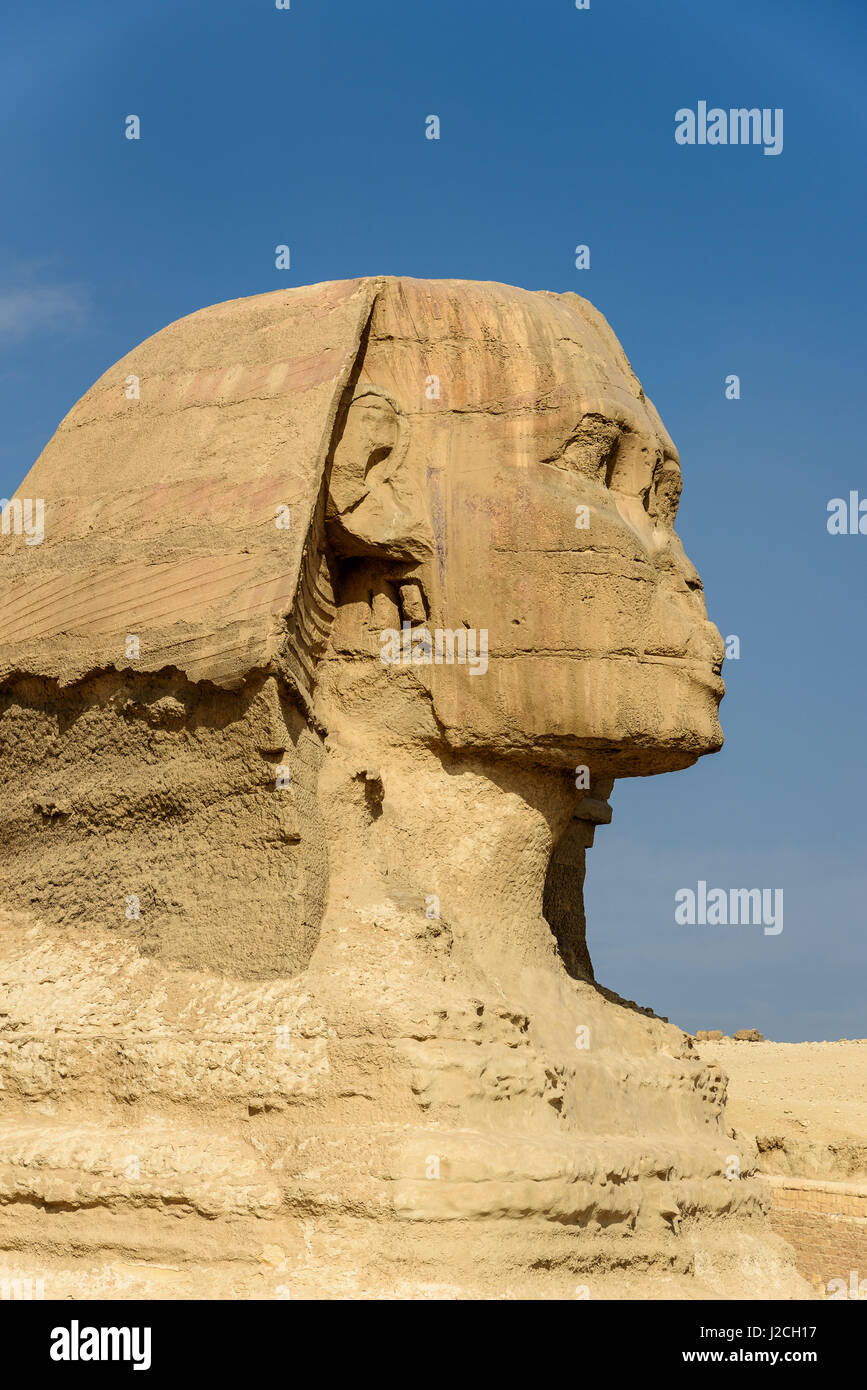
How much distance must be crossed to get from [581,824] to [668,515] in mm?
2088

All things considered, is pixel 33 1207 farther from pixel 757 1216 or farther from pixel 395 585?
pixel 757 1216

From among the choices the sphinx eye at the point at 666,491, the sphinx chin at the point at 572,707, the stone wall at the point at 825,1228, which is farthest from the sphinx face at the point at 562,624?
the stone wall at the point at 825,1228

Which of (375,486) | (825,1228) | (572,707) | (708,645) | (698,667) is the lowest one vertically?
(825,1228)

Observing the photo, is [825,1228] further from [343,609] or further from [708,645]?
[343,609]

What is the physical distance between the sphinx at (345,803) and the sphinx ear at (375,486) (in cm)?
2

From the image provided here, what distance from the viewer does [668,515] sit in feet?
25.2

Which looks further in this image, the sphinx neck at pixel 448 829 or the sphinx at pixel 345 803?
the sphinx neck at pixel 448 829

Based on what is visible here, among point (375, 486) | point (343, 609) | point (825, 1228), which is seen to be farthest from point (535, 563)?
point (825, 1228)

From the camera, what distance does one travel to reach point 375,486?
688cm

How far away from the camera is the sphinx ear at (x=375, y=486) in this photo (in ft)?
22.2

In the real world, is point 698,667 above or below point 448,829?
above

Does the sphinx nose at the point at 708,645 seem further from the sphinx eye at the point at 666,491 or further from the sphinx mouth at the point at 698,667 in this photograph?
the sphinx eye at the point at 666,491

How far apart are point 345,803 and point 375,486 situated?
141 cm

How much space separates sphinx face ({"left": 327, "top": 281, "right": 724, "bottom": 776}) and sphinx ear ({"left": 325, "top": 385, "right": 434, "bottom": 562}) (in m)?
0.02
